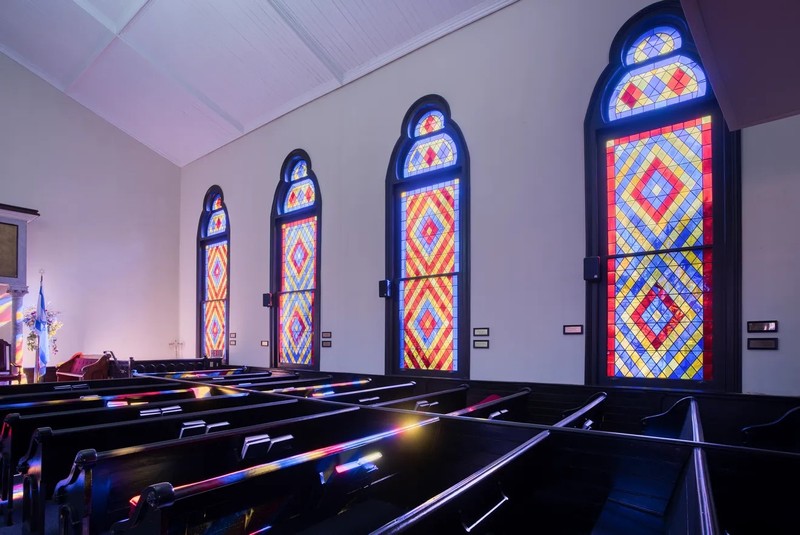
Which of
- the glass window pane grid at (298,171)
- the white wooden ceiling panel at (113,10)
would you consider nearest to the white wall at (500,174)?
the glass window pane grid at (298,171)

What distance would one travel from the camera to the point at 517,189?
3869 millimetres

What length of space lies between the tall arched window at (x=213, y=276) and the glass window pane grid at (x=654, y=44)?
5.54 meters

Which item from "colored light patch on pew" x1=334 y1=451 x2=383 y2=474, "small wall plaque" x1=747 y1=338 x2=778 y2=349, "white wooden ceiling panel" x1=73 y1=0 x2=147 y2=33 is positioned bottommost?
"colored light patch on pew" x1=334 y1=451 x2=383 y2=474

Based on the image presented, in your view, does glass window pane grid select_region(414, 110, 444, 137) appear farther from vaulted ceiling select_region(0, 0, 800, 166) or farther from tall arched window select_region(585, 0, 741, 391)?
tall arched window select_region(585, 0, 741, 391)

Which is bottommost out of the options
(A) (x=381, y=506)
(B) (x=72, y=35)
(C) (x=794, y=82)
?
(A) (x=381, y=506)

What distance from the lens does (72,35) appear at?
19.9 ft

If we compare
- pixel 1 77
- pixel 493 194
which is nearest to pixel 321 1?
pixel 493 194

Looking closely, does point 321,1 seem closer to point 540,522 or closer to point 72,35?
point 72,35

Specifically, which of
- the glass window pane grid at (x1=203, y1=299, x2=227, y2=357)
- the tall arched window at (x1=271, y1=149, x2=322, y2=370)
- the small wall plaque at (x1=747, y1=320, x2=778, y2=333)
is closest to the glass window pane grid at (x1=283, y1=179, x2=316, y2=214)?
the tall arched window at (x1=271, y1=149, x2=322, y2=370)

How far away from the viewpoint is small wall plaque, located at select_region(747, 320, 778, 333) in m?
2.74

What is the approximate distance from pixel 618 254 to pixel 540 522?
2371 mm

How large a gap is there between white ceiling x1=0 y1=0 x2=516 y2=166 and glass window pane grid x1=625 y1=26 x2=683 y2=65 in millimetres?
1179

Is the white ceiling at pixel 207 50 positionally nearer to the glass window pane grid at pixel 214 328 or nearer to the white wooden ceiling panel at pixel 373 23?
the white wooden ceiling panel at pixel 373 23

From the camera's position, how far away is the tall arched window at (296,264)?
5594 mm
